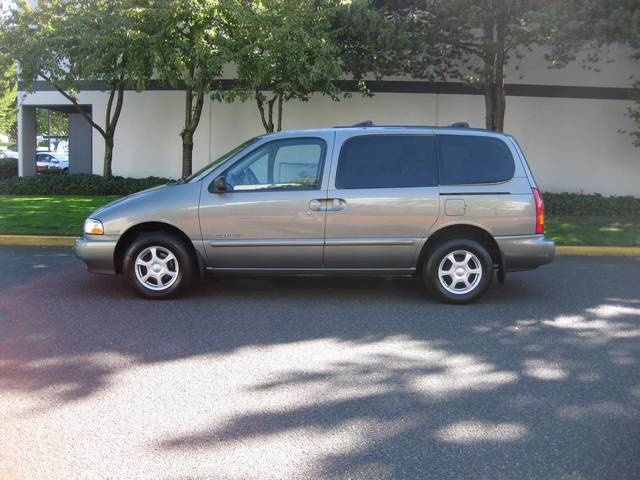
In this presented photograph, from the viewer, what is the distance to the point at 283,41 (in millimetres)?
14188

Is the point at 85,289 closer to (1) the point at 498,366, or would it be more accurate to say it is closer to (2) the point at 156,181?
(1) the point at 498,366

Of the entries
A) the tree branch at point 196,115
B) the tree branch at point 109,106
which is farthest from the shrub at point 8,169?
the tree branch at point 196,115

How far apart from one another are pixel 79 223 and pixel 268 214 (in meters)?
6.29

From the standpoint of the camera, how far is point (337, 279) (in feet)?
28.0

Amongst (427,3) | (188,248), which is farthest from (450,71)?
(188,248)

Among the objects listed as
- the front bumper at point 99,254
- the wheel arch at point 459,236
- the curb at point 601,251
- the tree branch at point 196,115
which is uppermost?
the tree branch at point 196,115

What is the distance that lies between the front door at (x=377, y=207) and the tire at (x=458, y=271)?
0.22m

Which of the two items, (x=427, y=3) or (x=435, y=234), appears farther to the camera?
(x=427, y=3)

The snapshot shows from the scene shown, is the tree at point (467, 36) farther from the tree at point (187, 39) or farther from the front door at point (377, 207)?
the front door at point (377, 207)

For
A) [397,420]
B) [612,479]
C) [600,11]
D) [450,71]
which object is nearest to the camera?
[612,479]

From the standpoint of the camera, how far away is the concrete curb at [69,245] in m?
10.8

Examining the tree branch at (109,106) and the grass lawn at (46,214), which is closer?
the grass lawn at (46,214)

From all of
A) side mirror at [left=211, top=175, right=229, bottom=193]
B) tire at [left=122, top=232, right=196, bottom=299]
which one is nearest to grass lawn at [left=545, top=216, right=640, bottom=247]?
side mirror at [left=211, top=175, right=229, bottom=193]

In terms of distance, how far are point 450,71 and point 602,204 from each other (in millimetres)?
4687
